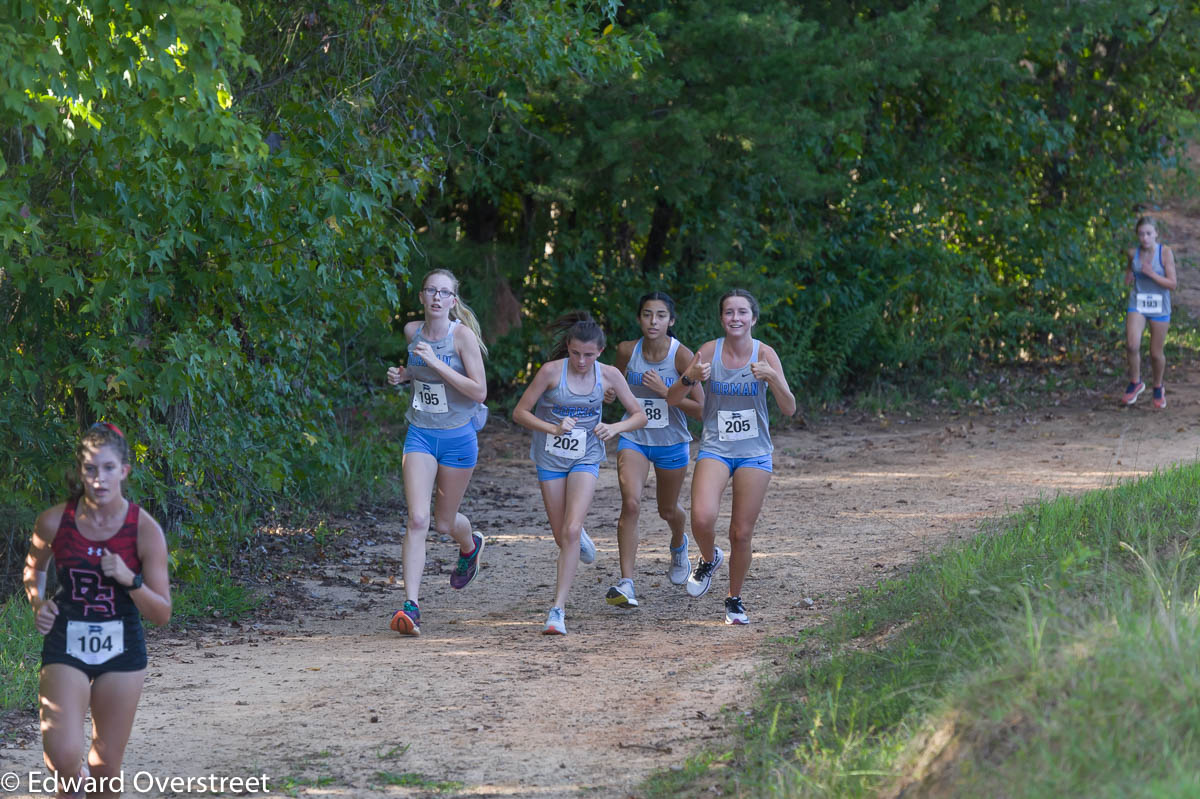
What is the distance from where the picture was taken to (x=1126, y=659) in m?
4.17

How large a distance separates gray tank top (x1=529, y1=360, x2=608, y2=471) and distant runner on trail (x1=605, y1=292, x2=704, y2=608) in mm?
179

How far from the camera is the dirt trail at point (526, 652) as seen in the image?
5.28 meters

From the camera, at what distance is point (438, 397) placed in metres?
7.56

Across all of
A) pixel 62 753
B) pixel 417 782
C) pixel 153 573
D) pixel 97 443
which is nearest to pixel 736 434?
pixel 417 782

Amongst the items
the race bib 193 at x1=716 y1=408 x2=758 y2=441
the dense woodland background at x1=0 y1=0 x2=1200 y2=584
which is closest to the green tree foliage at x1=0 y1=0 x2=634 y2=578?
the dense woodland background at x1=0 y1=0 x2=1200 y2=584

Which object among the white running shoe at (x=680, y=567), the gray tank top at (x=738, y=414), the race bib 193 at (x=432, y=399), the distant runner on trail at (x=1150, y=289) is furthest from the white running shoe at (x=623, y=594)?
the distant runner on trail at (x=1150, y=289)

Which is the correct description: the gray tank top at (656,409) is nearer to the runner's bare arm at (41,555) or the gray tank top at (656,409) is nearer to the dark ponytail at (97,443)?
the dark ponytail at (97,443)

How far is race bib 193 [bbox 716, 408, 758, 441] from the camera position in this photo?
736cm

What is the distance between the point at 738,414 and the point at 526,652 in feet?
5.71

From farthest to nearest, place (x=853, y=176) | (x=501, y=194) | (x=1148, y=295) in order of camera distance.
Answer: (x=853, y=176)
(x=501, y=194)
(x=1148, y=295)

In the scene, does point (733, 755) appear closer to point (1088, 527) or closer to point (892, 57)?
point (1088, 527)

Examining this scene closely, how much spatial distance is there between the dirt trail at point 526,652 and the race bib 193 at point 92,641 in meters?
0.88

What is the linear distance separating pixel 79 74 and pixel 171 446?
9.41 feet

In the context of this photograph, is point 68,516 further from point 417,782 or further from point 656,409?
point 656,409
